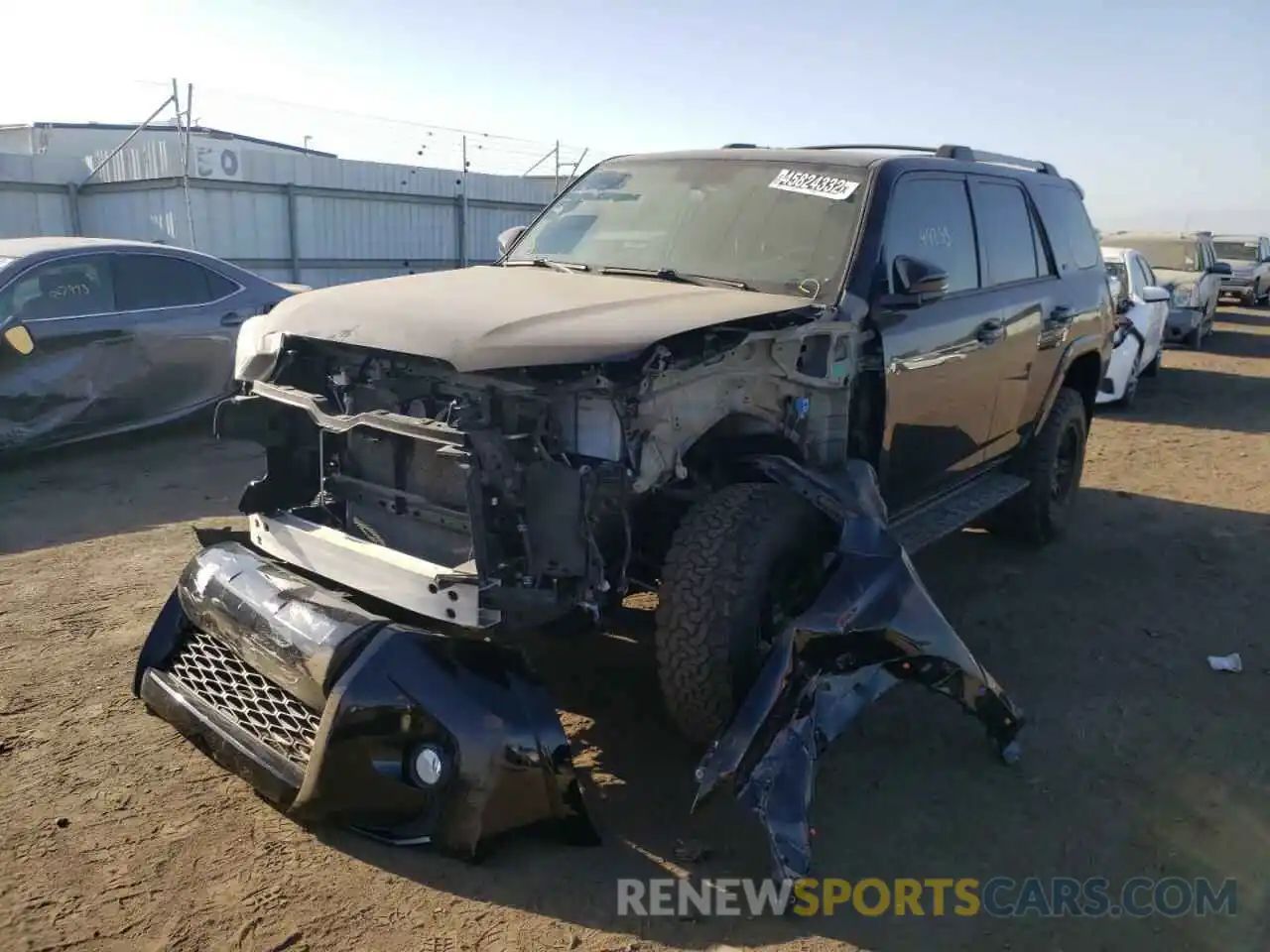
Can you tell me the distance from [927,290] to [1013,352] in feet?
4.69

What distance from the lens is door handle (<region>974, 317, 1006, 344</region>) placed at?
16.0 ft

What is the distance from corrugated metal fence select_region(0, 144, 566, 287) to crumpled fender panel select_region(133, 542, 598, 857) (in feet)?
40.6

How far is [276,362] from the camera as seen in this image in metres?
3.73

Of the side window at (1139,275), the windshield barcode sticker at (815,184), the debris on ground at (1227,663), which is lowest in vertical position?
the debris on ground at (1227,663)

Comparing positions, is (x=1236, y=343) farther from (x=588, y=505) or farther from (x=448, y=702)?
(x=448, y=702)

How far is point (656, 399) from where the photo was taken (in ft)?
10.5

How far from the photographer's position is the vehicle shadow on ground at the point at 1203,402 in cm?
1095

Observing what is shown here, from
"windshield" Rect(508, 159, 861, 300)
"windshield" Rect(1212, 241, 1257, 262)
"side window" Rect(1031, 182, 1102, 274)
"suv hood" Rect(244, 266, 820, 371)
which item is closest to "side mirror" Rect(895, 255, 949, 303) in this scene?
"windshield" Rect(508, 159, 861, 300)

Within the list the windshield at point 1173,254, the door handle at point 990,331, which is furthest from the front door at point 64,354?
the windshield at point 1173,254

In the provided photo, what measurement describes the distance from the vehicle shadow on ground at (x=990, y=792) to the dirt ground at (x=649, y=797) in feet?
0.03

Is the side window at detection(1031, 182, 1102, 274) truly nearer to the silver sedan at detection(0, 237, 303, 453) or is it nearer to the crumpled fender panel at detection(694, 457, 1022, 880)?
the crumpled fender panel at detection(694, 457, 1022, 880)

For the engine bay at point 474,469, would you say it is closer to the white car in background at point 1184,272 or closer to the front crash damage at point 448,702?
the front crash damage at point 448,702

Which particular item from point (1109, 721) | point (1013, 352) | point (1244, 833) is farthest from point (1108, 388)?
point (1244, 833)

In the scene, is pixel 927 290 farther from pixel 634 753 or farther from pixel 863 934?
pixel 863 934
